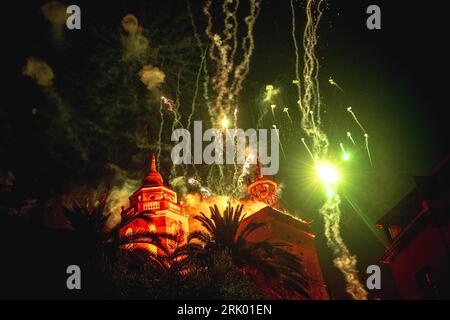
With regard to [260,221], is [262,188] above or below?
above

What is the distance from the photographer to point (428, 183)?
22.9 m

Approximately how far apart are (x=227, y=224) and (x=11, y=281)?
38.0 feet

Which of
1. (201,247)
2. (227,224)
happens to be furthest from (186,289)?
(227,224)

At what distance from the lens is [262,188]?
149ft

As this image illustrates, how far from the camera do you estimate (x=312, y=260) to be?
39.7m

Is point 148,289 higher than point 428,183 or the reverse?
the reverse

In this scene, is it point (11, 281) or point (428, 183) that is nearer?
point (11, 281)

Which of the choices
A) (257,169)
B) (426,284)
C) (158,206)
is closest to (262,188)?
(257,169)

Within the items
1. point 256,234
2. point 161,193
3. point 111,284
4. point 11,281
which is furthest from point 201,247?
point 161,193

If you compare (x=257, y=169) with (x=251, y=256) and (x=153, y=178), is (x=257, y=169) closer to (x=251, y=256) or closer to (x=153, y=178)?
(x=153, y=178)
